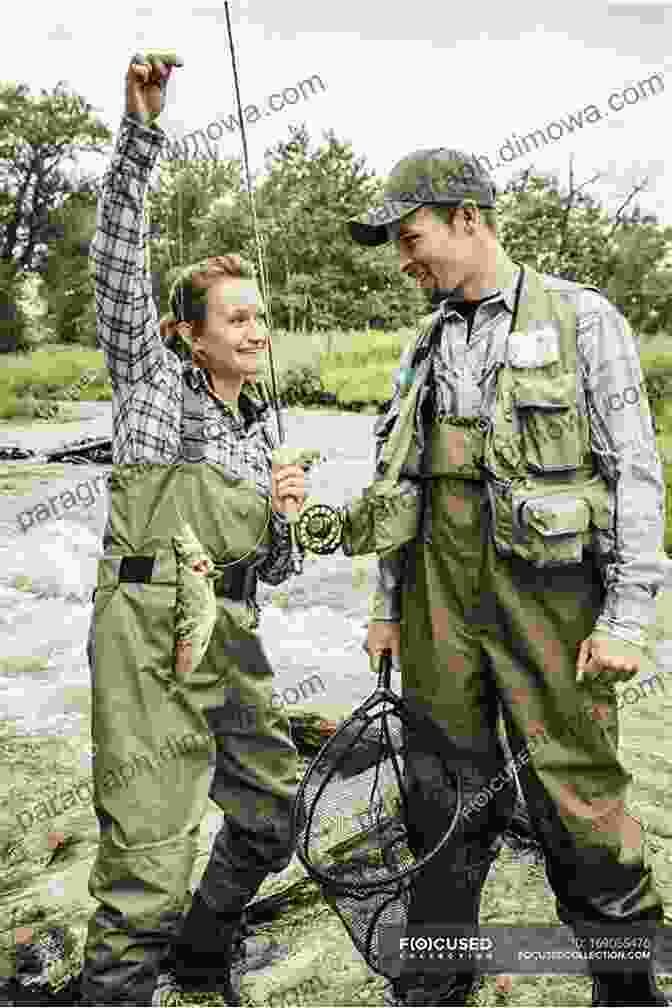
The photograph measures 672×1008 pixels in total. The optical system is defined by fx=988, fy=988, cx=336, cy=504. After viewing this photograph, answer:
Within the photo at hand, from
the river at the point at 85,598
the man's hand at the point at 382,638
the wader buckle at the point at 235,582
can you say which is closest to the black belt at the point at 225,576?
the wader buckle at the point at 235,582

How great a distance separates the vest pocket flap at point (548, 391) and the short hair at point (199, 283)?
1.97ft

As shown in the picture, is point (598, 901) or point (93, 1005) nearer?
point (93, 1005)

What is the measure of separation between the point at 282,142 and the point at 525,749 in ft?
12.1

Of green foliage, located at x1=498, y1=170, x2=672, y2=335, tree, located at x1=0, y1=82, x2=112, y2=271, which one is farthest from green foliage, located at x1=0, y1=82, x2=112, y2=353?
green foliage, located at x1=498, y1=170, x2=672, y2=335

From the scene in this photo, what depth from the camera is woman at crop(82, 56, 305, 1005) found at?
1808mm

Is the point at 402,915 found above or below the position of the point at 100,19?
below

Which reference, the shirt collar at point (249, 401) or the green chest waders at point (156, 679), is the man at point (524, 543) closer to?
the shirt collar at point (249, 401)

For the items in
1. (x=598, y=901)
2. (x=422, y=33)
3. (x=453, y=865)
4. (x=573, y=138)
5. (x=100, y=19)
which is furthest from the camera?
(x=573, y=138)

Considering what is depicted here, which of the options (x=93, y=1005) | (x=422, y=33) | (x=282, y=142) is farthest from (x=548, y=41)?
(x=93, y=1005)

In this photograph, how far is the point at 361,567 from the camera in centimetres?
604

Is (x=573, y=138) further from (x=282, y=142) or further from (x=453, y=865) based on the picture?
(x=453, y=865)

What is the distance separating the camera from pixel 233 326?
6.48 ft

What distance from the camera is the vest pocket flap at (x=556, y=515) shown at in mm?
1901

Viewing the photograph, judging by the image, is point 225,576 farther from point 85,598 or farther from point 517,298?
point 85,598
